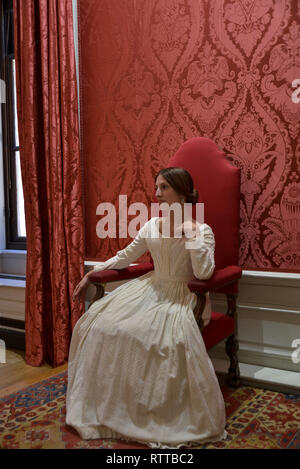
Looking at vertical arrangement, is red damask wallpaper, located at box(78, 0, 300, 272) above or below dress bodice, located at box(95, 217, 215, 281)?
above

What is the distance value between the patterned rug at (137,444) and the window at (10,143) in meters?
1.89

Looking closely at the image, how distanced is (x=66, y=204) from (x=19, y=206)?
1.17m

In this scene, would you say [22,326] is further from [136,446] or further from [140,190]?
[136,446]

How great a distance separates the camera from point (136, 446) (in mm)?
1847

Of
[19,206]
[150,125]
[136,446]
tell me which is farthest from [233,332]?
[19,206]

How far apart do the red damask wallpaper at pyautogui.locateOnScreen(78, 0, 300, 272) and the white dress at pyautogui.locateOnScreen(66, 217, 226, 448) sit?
0.60m

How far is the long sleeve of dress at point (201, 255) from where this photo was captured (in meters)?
2.00

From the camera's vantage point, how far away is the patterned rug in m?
1.88

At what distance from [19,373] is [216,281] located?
164 cm

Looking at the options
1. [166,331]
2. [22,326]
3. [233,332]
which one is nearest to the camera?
[166,331]
